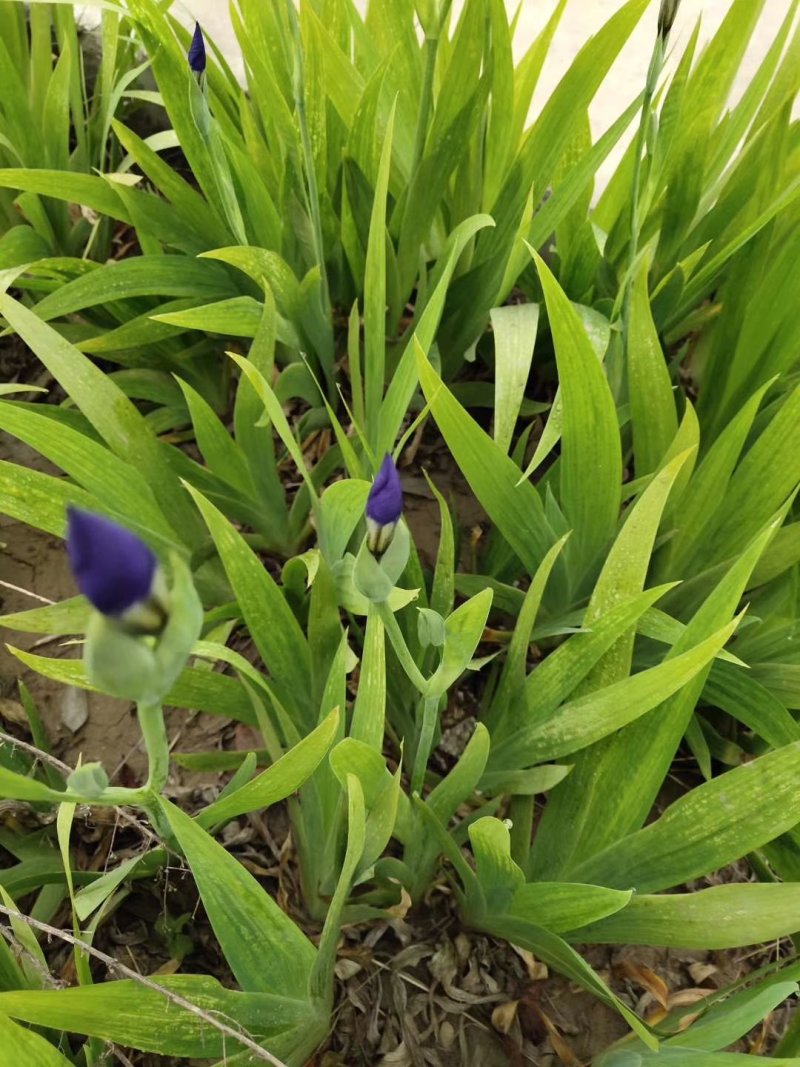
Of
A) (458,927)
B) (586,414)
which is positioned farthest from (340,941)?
(586,414)

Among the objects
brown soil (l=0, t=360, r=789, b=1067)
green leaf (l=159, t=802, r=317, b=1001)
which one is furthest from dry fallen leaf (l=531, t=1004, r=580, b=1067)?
green leaf (l=159, t=802, r=317, b=1001)

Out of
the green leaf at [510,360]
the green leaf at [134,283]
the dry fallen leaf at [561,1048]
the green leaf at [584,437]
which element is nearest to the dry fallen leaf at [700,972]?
the dry fallen leaf at [561,1048]

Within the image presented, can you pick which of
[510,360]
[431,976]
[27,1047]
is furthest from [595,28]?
[27,1047]

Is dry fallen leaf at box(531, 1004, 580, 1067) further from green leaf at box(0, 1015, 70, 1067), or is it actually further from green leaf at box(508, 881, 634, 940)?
green leaf at box(0, 1015, 70, 1067)

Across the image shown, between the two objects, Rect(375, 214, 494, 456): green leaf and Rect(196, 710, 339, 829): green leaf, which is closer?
Rect(196, 710, 339, 829): green leaf

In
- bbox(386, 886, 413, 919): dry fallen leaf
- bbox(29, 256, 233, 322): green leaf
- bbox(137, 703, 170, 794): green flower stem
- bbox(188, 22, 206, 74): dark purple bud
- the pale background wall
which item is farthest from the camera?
the pale background wall

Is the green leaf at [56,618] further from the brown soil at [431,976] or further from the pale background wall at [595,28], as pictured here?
the pale background wall at [595,28]

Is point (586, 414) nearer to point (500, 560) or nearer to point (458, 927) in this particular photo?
point (500, 560)
